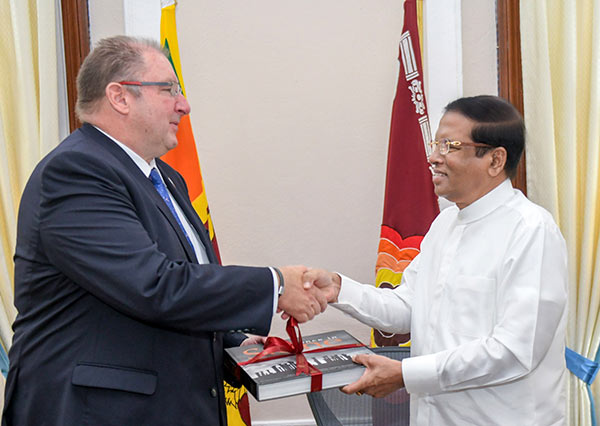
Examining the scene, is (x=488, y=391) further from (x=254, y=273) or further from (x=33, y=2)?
(x=33, y=2)

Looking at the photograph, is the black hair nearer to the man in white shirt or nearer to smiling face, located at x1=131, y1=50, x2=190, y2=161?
the man in white shirt

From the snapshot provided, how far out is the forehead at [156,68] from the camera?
59.5 inches

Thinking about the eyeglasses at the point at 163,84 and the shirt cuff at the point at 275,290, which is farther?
the eyeglasses at the point at 163,84

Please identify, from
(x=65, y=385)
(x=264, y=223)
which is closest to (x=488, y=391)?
(x=65, y=385)

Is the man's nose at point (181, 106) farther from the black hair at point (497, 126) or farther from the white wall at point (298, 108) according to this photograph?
the white wall at point (298, 108)

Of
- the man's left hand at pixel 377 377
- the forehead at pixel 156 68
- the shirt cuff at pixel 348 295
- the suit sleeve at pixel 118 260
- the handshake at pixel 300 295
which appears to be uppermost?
the forehead at pixel 156 68

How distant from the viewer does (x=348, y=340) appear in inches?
64.6

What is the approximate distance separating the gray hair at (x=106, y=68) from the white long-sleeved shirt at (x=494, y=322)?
1.04 meters

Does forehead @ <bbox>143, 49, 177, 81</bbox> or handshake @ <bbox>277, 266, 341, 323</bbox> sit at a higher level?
forehead @ <bbox>143, 49, 177, 81</bbox>

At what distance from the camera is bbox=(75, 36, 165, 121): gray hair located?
4.80 ft

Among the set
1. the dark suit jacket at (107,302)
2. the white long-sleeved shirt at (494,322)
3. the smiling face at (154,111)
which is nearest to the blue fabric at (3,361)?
the dark suit jacket at (107,302)

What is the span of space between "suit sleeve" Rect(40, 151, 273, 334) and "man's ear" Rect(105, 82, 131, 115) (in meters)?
0.23

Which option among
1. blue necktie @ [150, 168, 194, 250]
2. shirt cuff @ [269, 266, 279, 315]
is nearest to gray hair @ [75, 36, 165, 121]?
blue necktie @ [150, 168, 194, 250]

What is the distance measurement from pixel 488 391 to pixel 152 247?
0.98 meters
